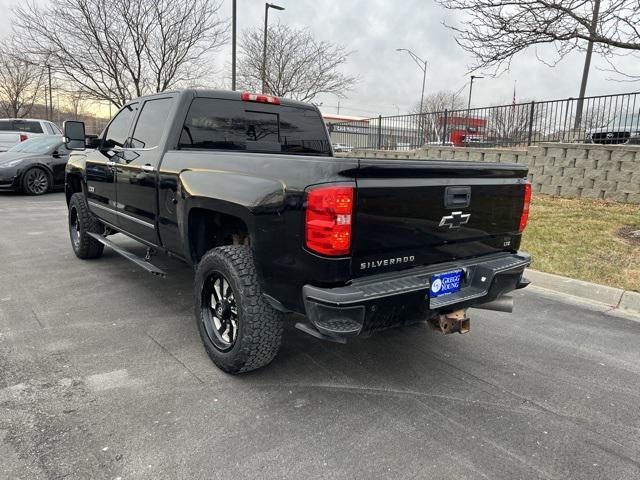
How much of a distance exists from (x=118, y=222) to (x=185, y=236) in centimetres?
178

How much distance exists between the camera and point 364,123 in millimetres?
18219

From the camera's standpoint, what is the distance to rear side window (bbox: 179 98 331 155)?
4094 mm

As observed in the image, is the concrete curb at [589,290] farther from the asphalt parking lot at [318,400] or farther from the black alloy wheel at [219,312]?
the black alloy wheel at [219,312]

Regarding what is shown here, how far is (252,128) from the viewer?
4.41 meters

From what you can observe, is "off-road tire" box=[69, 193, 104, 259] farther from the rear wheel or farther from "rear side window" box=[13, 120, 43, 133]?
"rear side window" box=[13, 120, 43, 133]

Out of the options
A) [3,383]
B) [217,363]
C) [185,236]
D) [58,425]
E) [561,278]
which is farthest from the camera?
[561,278]

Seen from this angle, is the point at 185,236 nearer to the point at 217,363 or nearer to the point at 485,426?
the point at 217,363

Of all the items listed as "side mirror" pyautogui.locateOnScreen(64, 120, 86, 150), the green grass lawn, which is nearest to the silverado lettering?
the green grass lawn

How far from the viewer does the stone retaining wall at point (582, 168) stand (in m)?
9.51

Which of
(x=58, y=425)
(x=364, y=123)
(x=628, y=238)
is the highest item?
(x=364, y=123)

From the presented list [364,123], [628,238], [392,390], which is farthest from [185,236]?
[364,123]

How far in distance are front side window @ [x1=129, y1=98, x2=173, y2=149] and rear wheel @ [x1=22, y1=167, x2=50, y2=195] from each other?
1010 cm

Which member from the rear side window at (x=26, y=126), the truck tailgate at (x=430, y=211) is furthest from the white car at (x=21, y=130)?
the truck tailgate at (x=430, y=211)

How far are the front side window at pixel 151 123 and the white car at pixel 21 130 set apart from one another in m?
13.7
